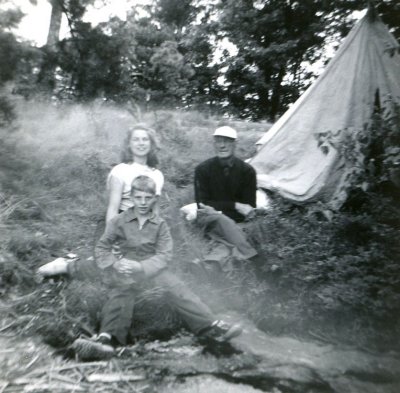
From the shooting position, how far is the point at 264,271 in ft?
10.7

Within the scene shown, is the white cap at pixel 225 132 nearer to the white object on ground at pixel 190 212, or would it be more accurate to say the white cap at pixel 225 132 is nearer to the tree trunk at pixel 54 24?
the white object on ground at pixel 190 212

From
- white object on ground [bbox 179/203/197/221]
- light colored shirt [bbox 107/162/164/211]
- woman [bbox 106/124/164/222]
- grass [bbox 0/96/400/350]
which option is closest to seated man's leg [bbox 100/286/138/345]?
grass [bbox 0/96/400/350]

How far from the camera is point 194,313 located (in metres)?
2.70

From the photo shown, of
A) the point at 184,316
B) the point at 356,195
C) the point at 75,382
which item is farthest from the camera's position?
the point at 356,195

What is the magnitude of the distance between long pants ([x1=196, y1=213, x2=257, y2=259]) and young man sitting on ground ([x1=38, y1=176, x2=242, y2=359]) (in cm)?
76

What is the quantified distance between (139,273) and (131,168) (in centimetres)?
100

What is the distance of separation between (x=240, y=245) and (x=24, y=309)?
1.71 meters

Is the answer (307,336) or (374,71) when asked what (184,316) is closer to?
(307,336)

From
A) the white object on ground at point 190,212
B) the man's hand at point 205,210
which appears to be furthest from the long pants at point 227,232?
the white object on ground at point 190,212

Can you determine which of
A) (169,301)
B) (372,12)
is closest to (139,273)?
(169,301)

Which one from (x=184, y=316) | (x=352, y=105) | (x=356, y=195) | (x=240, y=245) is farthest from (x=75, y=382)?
(x=352, y=105)

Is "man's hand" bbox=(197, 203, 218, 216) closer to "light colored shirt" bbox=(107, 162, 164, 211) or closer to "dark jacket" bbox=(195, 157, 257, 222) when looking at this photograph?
"dark jacket" bbox=(195, 157, 257, 222)

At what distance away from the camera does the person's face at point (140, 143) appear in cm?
335

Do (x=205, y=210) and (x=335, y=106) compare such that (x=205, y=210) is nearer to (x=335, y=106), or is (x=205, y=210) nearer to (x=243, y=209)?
(x=243, y=209)
